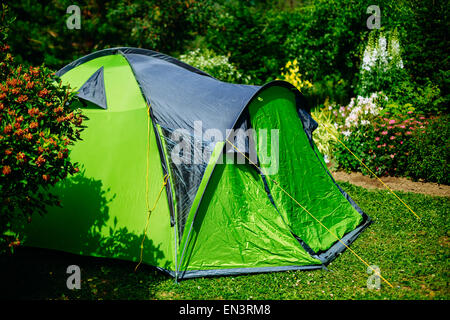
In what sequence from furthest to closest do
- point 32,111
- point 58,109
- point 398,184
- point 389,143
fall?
point 389,143 < point 398,184 < point 58,109 < point 32,111

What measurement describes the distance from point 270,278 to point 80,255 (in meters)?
2.25

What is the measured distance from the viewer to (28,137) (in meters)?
3.16

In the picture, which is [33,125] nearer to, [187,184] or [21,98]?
[21,98]

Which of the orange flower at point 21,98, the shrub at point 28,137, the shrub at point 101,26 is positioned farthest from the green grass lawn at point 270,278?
the shrub at point 101,26

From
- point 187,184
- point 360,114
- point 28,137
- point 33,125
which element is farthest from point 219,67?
point 28,137

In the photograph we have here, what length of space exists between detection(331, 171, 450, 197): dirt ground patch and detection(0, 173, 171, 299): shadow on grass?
4489 millimetres

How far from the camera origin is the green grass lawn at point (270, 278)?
12.4ft

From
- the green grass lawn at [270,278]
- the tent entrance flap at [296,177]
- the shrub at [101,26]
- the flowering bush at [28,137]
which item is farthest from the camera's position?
the shrub at [101,26]

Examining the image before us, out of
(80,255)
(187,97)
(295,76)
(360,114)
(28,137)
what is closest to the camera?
(28,137)

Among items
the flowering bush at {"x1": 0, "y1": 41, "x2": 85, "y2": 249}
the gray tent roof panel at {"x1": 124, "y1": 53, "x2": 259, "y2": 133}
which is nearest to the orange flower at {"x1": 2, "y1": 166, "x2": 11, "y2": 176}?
the flowering bush at {"x1": 0, "y1": 41, "x2": 85, "y2": 249}

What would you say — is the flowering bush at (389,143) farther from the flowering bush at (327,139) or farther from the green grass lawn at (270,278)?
the green grass lawn at (270,278)

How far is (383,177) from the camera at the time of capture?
7.21 m

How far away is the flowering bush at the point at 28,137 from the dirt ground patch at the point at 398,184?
17.4 ft

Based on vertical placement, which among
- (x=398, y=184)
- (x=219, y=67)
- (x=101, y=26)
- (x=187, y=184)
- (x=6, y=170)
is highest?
(x=101, y=26)
